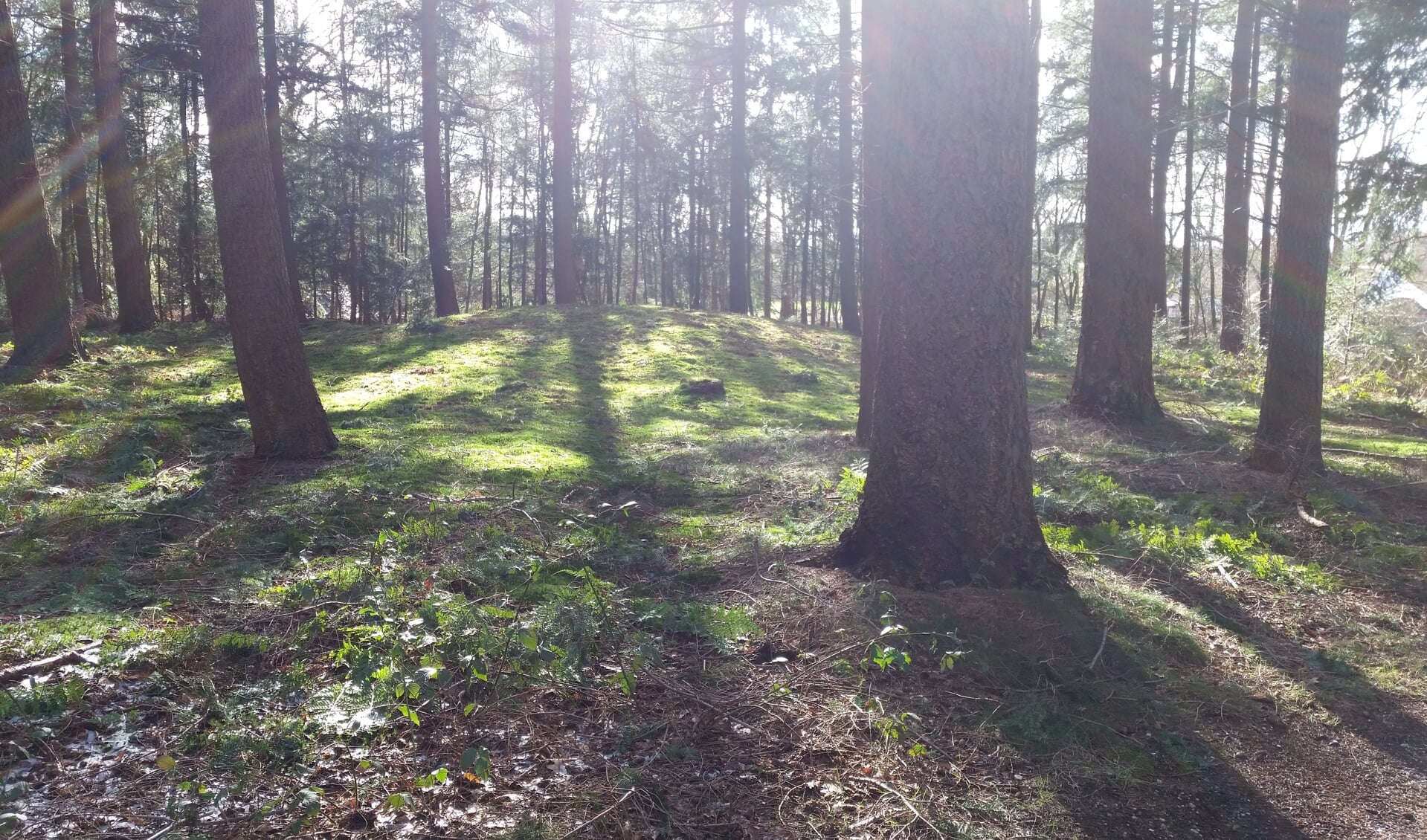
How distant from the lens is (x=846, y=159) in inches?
819

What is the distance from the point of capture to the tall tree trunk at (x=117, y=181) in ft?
49.9

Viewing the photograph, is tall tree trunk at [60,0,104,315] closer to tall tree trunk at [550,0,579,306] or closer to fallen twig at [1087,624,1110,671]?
tall tree trunk at [550,0,579,306]

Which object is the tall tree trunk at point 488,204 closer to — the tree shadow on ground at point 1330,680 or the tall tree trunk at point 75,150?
the tall tree trunk at point 75,150

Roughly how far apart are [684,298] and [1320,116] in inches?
1671

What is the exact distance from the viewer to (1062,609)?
3945 mm

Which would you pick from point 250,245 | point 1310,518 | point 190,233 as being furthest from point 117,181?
point 1310,518

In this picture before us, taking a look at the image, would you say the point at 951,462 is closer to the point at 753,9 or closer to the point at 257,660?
the point at 257,660

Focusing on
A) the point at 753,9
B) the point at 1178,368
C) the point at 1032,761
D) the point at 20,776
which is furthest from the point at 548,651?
the point at 753,9

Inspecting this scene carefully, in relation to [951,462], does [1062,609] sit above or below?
below

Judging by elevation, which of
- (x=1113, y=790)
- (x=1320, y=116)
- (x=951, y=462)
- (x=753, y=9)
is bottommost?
(x=1113, y=790)

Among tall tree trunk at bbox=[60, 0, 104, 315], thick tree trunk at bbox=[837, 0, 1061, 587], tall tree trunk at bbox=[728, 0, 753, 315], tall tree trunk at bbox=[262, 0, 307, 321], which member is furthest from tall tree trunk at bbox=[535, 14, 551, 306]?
thick tree trunk at bbox=[837, 0, 1061, 587]

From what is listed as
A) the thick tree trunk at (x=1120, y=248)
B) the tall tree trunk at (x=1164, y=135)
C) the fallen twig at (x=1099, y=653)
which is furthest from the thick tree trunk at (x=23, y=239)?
the tall tree trunk at (x=1164, y=135)

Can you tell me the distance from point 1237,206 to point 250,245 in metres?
19.8

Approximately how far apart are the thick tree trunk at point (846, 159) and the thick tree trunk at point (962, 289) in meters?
14.1
